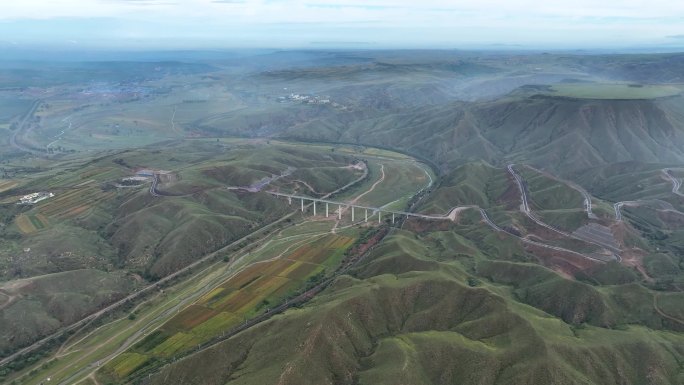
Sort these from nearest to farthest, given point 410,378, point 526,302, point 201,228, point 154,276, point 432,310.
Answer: point 410,378 → point 432,310 → point 526,302 → point 154,276 → point 201,228

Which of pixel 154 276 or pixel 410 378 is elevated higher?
pixel 410 378

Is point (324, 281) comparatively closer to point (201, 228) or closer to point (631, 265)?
point (201, 228)

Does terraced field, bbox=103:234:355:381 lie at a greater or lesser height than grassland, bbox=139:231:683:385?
lesser

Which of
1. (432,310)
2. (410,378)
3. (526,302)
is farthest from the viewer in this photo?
(526,302)

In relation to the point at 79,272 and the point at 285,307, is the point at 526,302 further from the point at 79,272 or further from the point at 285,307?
the point at 79,272

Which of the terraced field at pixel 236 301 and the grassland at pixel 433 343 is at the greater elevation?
the grassland at pixel 433 343

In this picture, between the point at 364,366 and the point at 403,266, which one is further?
the point at 403,266

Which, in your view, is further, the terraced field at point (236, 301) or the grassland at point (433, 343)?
the terraced field at point (236, 301)

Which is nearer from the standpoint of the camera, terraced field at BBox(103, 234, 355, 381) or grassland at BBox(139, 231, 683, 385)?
grassland at BBox(139, 231, 683, 385)

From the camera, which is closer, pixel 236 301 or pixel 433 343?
pixel 433 343

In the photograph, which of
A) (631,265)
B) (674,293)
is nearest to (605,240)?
(631,265)

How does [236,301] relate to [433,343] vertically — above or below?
below
